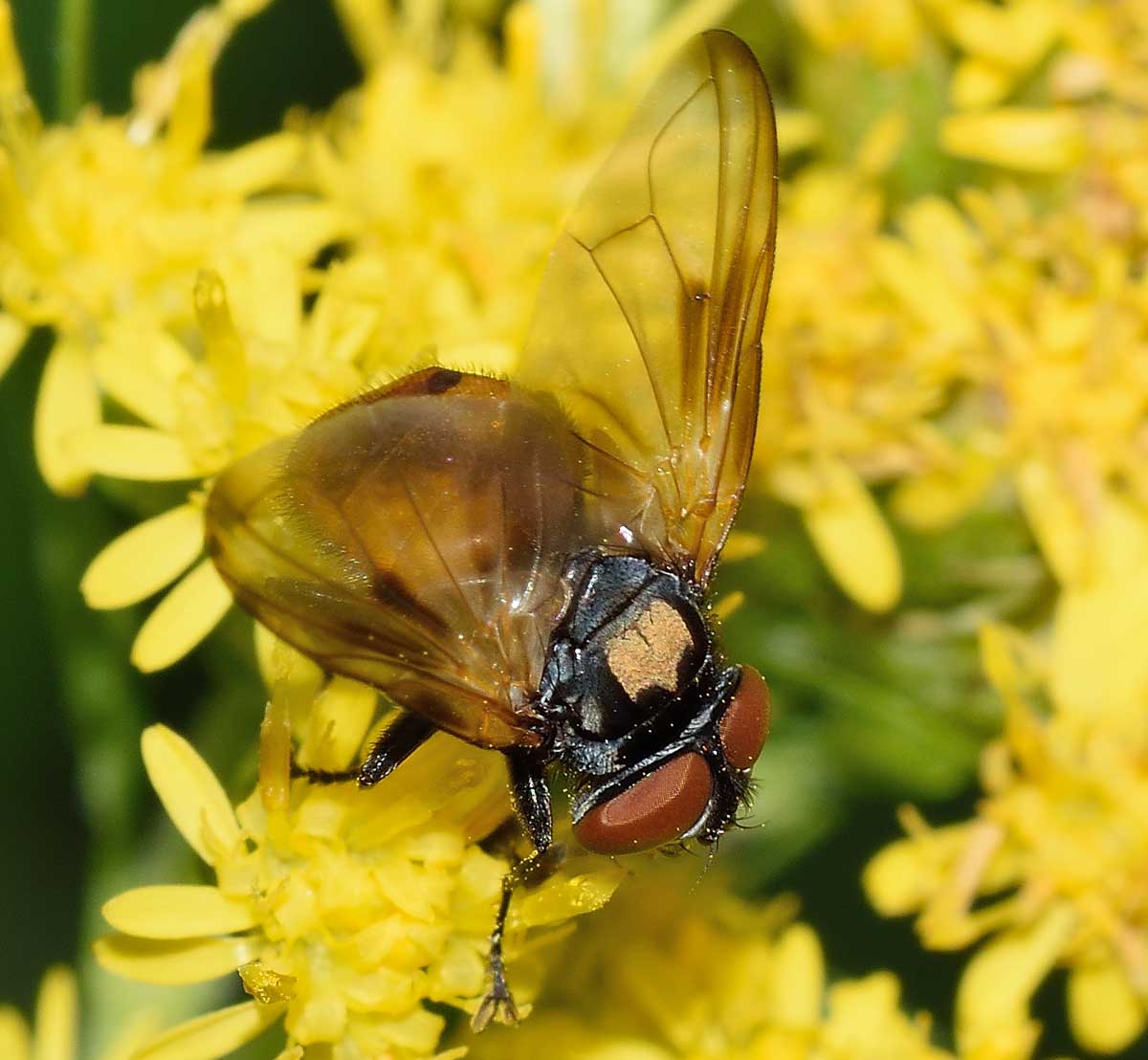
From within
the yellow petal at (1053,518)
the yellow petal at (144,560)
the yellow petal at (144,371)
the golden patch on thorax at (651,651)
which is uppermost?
the yellow petal at (144,371)

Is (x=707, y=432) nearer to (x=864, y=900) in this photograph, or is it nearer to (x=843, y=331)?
(x=843, y=331)

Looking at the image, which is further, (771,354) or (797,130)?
(797,130)

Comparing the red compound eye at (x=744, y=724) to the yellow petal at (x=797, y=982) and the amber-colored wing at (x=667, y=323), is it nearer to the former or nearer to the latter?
the amber-colored wing at (x=667, y=323)

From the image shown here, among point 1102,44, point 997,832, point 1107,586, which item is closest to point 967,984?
point 997,832

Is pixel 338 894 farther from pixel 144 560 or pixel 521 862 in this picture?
pixel 144 560

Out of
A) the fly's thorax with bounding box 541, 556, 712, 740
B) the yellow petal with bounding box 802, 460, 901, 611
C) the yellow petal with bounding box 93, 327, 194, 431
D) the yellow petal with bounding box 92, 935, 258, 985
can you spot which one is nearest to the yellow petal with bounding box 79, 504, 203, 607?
the yellow petal with bounding box 93, 327, 194, 431

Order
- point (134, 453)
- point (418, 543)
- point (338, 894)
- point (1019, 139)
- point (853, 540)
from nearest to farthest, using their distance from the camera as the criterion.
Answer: point (418, 543), point (338, 894), point (134, 453), point (853, 540), point (1019, 139)

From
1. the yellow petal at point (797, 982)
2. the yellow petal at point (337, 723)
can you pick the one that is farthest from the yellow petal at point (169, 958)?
the yellow petal at point (797, 982)

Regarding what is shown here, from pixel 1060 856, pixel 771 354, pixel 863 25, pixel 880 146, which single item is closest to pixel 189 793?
pixel 771 354
